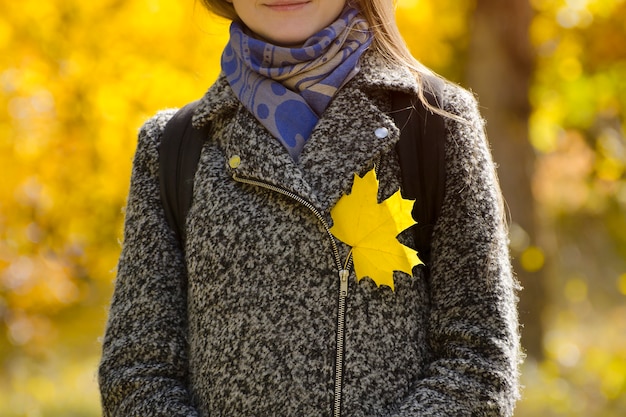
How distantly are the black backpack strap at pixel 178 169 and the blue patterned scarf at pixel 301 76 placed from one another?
0.49ft

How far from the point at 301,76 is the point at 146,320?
616 millimetres

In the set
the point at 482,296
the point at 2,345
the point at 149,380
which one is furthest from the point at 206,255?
the point at 2,345

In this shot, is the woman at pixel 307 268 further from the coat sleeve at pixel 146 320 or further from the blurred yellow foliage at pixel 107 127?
the blurred yellow foliage at pixel 107 127

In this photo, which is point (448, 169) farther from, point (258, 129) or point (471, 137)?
point (258, 129)

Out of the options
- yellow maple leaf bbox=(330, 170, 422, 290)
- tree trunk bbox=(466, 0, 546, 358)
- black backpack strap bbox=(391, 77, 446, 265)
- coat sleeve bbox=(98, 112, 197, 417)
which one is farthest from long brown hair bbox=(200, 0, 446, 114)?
tree trunk bbox=(466, 0, 546, 358)

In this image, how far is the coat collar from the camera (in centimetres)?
183

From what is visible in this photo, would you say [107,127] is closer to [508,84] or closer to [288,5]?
[508,84]

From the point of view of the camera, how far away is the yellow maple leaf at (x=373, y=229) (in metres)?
1.78

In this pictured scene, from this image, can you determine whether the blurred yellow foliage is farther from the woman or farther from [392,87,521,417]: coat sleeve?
[392,87,521,417]: coat sleeve

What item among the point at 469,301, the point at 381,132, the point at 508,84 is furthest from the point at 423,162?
the point at 508,84

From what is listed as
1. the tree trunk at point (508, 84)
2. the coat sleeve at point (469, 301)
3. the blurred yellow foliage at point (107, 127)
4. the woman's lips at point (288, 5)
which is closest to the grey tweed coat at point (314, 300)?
the coat sleeve at point (469, 301)

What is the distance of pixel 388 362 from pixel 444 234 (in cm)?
28

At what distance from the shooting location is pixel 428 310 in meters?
1.87

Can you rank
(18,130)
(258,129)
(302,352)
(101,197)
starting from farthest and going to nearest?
1. (101,197)
2. (18,130)
3. (258,129)
4. (302,352)
